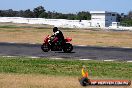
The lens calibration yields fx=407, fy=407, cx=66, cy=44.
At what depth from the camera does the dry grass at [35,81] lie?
40.0 ft

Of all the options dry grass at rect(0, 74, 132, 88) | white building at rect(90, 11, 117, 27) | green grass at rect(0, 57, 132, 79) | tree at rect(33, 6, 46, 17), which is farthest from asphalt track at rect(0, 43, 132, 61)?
tree at rect(33, 6, 46, 17)

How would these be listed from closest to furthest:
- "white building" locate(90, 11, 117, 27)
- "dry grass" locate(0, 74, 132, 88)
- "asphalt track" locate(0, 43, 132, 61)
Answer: "dry grass" locate(0, 74, 132, 88), "asphalt track" locate(0, 43, 132, 61), "white building" locate(90, 11, 117, 27)

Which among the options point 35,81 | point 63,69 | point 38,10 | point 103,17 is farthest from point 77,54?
point 38,10

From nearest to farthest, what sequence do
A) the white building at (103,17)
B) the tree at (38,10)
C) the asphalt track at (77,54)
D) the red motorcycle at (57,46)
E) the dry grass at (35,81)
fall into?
the dry grass at (35,81) < the asphalt track at (77,54) < the red motorcycle at (57,46) < the white building at (103,17) < the tree at (38,10)

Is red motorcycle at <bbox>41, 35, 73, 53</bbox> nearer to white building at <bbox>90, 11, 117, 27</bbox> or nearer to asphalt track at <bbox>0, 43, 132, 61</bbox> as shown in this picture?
asphalt track at <bbox>0, 43, 132, 61</bbox>

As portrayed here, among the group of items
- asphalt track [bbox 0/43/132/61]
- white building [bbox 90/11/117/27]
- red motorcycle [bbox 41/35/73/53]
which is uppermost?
red motorcycle [bbox 41/35/73/53]

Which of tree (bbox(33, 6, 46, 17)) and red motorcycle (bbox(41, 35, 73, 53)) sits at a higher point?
red motorcycle (bbox(41, 35, 73, 53))

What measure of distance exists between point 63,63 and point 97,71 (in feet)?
9.99

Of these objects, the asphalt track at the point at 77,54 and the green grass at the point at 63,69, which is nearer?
the green grass at the point at 63,69

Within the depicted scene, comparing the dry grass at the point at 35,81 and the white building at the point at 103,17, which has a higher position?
the dry grass at the point at 35,81

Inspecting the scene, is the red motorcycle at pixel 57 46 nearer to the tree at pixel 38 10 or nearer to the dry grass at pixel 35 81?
the dry grass at pixel 35 81

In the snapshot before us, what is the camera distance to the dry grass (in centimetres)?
1218

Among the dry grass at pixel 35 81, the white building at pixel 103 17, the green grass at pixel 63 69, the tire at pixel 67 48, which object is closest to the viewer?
the dry grass at pixel 35 81

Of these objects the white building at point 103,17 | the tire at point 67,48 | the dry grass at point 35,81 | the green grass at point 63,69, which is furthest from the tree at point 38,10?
the dry grass at point 35,81
